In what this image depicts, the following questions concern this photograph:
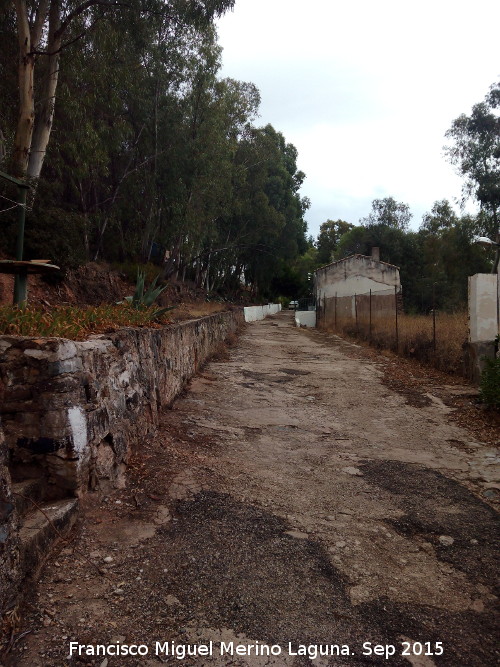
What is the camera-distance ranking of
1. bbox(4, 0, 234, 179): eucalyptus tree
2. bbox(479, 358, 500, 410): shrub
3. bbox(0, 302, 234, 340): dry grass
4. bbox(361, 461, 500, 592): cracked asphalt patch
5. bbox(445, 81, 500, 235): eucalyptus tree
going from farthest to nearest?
bbox(445, 81, 500, 235): eucalyptus tree
bbox(4, 0, 234, 179): eucalyptus tree
bbox(479, 358, 500, 410): shrub
bbox(0, 302, 234, 340): dry grass
bbox(361, 461, 500, 592): cracked asphalt patch

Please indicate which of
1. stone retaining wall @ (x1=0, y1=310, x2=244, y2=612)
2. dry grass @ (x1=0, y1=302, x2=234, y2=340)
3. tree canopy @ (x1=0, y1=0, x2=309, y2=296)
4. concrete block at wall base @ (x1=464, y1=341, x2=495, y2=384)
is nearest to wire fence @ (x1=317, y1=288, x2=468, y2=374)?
concrete block at wall base @ (x1=464, y1=341, x2=495, y2=384)

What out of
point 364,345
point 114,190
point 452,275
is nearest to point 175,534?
point 364,345

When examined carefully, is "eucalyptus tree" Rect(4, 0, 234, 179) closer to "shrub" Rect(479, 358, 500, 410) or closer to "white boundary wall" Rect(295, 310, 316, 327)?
"shrub" Rect(479, 358, 500, 410)

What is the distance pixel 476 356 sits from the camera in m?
8.30

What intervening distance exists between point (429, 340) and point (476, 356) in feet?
8.56

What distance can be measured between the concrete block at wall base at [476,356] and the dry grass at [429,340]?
355mm

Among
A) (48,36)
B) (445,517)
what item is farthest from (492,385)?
(48,36)

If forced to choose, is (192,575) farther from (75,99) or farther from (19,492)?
(75,99)

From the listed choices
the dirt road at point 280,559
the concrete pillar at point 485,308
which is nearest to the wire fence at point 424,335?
the concrete pillar at point 485,308

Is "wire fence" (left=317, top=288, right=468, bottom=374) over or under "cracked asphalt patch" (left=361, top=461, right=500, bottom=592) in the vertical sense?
over

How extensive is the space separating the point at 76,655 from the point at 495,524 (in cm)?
277

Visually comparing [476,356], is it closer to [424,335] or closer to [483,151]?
[424,335]

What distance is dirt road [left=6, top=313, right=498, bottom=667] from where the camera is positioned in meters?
2.07

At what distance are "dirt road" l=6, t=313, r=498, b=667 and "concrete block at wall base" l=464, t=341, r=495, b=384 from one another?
3218 millimetres
